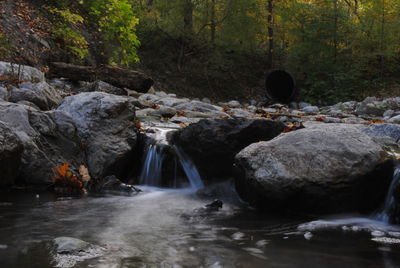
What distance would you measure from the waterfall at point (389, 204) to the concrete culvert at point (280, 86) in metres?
12.7

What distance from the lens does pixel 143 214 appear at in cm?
430

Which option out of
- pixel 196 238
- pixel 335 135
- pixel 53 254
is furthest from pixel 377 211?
pixel 53 254

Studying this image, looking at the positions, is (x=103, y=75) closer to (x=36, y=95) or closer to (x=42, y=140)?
(x=36, y=95)

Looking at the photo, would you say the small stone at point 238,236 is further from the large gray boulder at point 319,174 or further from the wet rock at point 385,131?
the wet rock at point 385,131

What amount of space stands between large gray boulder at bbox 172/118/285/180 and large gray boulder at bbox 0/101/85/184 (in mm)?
1677

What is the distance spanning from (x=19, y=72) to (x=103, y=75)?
3.06 meters

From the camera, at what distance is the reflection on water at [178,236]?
2812 mm

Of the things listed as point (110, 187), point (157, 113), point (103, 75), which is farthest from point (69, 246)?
point (103, 75)

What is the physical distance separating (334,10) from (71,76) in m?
12.1

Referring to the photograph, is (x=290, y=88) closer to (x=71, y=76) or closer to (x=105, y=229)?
(x=71, y=76)

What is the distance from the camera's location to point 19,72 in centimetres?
761

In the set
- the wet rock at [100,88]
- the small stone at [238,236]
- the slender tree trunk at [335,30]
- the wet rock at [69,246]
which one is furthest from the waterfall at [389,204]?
the slender tree trunk at [335,30]

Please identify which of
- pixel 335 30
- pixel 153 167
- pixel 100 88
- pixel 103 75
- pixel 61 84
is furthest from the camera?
pixel 335 30

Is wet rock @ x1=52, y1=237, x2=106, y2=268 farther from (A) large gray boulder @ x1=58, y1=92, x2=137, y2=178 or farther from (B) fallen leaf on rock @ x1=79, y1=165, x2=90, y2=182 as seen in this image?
(A) large gray boulder @ x1=58, y1=92, x2=137, y2=178
